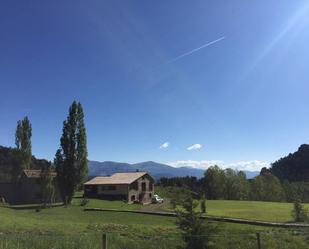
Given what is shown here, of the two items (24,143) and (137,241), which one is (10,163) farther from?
(137,241)

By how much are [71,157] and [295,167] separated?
4181 inches

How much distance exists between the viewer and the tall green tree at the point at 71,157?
185ft

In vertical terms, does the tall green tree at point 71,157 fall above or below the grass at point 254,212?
above

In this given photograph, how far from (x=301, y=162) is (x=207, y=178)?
2212 inches

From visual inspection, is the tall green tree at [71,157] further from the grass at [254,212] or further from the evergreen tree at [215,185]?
the evergreen tree at [215,185]

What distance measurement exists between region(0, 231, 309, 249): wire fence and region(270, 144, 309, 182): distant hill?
122 meters

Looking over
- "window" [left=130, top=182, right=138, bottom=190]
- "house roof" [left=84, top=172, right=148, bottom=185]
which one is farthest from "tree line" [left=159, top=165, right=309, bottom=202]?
"window" [left=130, top=182, right=138, bottom=190]

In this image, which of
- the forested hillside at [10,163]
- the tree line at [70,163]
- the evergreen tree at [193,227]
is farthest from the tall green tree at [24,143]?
the evergreen tree at [193,227]

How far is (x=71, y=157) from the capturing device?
188ft

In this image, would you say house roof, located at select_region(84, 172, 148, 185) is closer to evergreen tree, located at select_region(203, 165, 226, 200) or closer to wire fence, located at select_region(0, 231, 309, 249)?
evergreen tree, located at select_region(203, 165, 226, 200)

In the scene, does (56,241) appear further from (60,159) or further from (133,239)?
(60,159)

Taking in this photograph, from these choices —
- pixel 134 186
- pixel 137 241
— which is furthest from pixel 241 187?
pixel 137 241

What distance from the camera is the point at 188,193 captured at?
1541 cm

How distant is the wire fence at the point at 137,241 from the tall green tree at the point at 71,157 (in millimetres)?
37355
